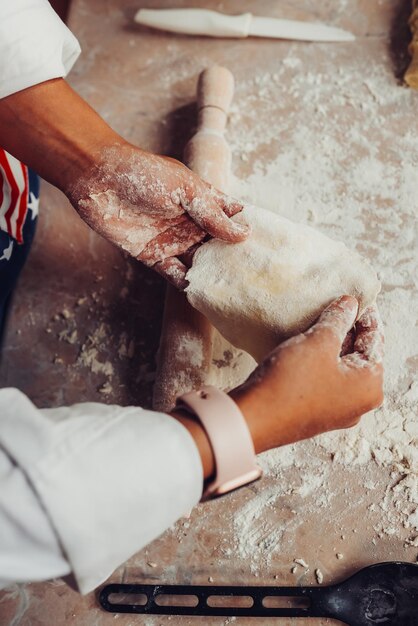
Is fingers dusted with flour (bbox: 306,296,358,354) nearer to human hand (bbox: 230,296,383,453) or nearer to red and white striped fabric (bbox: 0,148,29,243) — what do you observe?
human hand (bbox: 230,296,383,453)

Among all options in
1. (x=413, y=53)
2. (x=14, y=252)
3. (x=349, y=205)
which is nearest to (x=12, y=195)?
(x=14, y=252)

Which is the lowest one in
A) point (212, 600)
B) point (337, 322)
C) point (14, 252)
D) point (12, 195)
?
point (212, 600)

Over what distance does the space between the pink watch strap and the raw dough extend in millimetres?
247

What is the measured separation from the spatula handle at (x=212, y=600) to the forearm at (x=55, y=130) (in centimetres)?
71

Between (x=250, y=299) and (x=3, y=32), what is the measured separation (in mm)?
621

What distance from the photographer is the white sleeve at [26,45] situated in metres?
1.01

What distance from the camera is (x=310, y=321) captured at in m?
0.94

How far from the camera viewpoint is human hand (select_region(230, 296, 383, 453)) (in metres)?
0.79

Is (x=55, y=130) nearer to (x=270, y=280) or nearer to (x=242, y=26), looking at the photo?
(x=270, y=280)

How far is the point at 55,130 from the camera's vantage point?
1.06 metres

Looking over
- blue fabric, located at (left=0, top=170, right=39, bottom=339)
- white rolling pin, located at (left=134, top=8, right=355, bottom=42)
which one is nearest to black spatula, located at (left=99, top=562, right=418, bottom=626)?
blue fabric, located at (left=0, top=170, right=39, bottom=339)

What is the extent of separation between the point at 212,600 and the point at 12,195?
0.86m

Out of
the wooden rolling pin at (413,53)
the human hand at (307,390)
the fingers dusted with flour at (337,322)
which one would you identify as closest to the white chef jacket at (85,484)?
the human hand at (307,390)

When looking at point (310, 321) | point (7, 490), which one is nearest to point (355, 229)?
point (310, 321)
